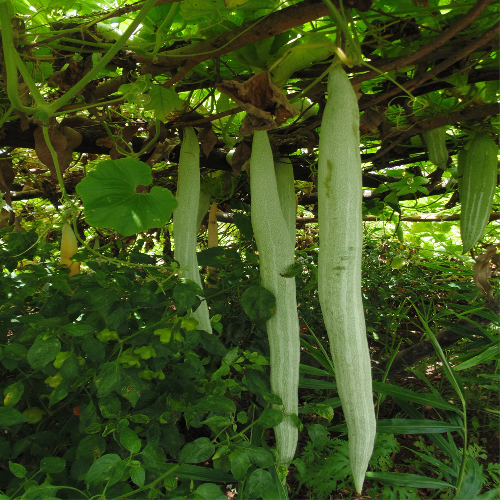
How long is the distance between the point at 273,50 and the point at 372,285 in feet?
4.59

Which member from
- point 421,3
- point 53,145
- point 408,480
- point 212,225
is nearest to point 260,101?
point 421,3

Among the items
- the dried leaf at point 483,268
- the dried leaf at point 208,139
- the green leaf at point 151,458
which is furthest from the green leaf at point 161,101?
the dried leaf at point 483,268

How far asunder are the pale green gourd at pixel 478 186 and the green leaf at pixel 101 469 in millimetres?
1030

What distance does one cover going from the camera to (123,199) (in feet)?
2.79

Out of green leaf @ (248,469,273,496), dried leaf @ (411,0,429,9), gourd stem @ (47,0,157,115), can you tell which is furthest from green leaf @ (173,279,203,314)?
dried leaf @ (411,0,429,9)

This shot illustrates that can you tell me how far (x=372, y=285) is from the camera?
198 cm

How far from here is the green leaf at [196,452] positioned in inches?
27.8

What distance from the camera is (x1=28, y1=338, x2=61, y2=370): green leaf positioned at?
0.70m

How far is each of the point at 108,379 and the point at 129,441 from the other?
0.37 ft

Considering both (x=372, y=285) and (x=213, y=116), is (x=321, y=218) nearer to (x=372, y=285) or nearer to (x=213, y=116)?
(x=213, y=116)

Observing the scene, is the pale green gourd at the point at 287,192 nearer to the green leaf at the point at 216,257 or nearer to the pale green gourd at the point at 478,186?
the green leaf at the point at 216,257

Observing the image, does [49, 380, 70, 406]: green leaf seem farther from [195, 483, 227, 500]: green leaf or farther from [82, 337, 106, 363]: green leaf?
[195, 483, 227, 500]: green leaf

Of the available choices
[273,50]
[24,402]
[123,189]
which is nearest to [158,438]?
[24,402]

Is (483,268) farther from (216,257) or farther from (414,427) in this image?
(216,257)
